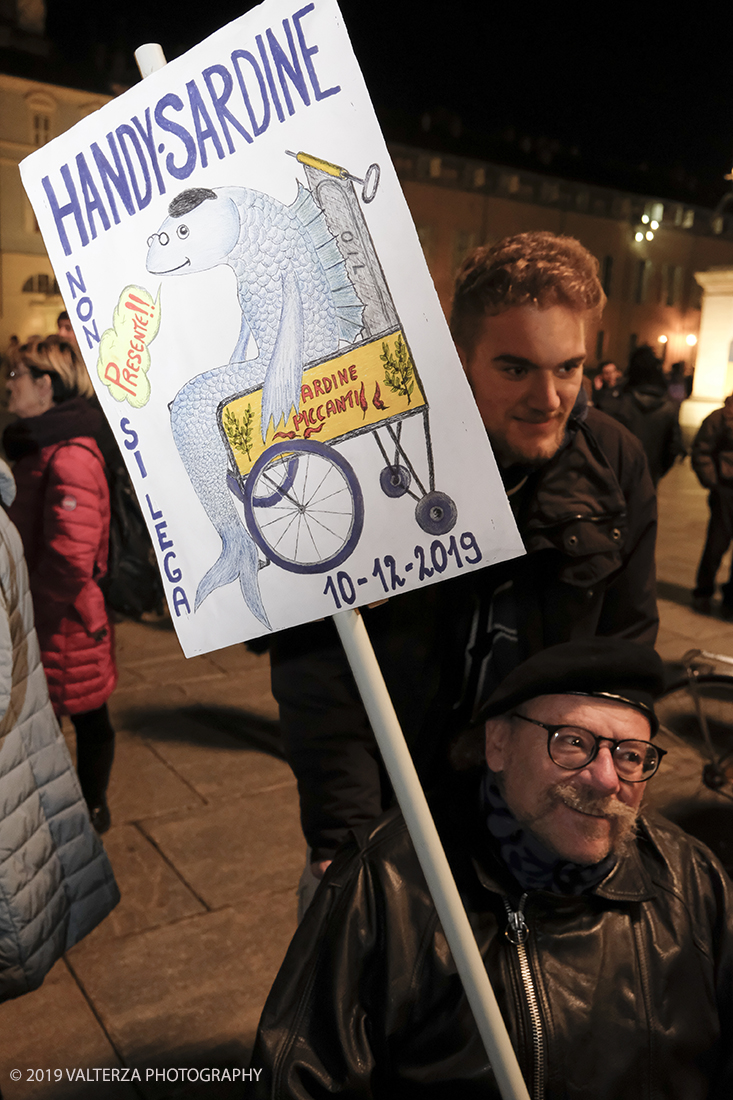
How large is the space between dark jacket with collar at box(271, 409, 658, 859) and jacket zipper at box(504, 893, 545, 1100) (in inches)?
15.4

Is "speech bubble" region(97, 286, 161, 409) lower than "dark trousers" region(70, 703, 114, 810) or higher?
higher

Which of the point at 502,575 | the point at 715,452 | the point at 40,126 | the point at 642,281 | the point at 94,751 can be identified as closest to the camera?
the point at 502,575

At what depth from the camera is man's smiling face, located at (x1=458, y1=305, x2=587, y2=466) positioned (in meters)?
1.66

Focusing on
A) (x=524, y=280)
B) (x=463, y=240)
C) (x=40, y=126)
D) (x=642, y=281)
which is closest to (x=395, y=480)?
(x=524, y=280)

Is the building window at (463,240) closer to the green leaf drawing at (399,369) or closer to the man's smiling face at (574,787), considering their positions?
the man's smiling face at (574,787)

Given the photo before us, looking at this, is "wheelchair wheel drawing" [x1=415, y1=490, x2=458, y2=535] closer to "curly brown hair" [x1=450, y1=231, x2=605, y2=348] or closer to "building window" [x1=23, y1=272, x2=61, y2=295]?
"curly brown hair" [x1=450, y1=231, x2=605, y2=348]

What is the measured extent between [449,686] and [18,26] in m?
37.1

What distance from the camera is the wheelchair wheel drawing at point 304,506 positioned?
1.16m

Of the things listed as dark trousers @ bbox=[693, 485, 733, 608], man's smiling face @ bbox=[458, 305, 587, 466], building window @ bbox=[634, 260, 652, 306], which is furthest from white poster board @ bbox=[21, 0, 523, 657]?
building window @ bbox=[634, 260, 652, 306]

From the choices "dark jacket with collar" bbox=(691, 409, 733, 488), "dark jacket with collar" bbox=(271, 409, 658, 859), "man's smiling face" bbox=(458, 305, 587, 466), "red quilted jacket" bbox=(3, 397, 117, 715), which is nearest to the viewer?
"man's smiling face" bbox=(458, 305, 587, 466)

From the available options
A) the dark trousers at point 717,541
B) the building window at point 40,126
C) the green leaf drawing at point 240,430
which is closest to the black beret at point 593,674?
the green leaf drawing at point 240,430

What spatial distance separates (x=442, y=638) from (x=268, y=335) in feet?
2.80

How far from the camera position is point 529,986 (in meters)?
1.47

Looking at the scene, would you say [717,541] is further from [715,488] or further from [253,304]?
[253,304]
